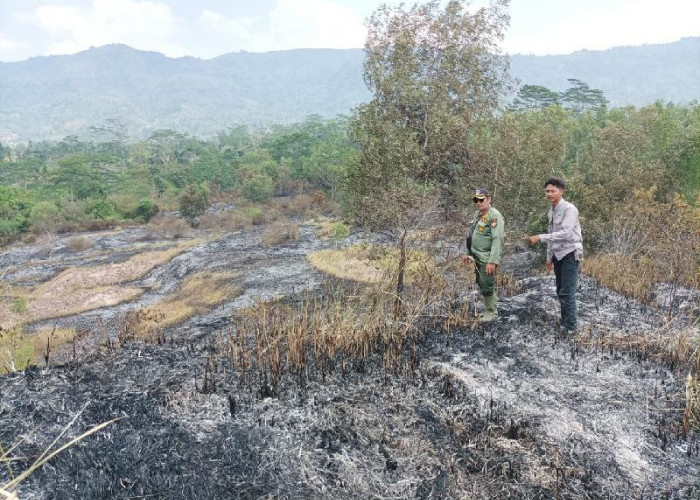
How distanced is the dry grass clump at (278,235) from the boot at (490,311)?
56.8 feet

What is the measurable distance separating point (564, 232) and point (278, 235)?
1927 centimetres

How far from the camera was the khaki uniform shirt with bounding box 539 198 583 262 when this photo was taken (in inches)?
251

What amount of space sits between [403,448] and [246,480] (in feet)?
4.50

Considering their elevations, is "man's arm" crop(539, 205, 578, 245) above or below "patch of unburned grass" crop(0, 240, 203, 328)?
above

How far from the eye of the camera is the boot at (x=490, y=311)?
728 centimetres

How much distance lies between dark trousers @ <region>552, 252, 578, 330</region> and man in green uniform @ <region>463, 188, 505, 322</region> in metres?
0.83

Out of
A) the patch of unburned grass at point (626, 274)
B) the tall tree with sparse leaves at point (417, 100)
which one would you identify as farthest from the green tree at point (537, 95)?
the tall tree with sparse leaves at point (417, 100)

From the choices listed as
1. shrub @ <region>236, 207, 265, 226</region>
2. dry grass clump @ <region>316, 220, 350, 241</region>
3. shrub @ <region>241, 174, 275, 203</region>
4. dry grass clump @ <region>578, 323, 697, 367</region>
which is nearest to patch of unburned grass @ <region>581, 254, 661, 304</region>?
dry grass clump @ <region>578, 323, 697, 367</region>

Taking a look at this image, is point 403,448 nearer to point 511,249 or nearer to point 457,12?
point 457,12

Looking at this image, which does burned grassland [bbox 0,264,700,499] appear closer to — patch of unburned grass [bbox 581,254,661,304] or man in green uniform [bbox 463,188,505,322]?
man in green uniform [bbox 463,188,505,322]

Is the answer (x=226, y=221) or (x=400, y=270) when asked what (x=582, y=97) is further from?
(x=400, y=270)

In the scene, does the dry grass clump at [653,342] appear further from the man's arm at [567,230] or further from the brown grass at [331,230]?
the brown grass at [331,230]

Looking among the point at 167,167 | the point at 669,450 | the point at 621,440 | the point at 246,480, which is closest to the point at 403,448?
the point at 246,480

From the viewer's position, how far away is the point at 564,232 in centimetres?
635
